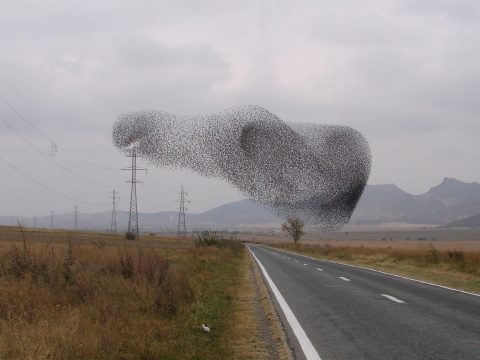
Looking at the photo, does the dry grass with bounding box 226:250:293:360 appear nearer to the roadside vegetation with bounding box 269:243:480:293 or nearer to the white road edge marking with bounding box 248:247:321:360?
the white road edge marking with bounding box 248:247:321:360

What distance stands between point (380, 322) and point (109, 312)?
5694mm

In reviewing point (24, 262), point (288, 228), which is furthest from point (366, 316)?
point (288, 228)

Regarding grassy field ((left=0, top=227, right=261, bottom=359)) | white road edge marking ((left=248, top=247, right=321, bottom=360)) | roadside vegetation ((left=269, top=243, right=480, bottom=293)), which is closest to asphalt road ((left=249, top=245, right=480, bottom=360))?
white road edge marking ((left=248, top=247, right=321, bottom=360))

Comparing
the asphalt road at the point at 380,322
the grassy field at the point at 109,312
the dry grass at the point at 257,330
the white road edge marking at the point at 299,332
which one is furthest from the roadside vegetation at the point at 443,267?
the grassy field at the point at 109,312

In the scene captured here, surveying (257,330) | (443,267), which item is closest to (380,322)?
(257,330)

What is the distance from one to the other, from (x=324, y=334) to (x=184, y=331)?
8.79 feet

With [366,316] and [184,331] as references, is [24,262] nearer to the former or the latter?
[184,331]

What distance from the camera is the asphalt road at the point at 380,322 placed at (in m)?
9.30

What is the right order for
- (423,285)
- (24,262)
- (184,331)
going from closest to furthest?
(184,331)
(24,262)
(423,285)

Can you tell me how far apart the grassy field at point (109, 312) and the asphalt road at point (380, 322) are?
50.5 inches

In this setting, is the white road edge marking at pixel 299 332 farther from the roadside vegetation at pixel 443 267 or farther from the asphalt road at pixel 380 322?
the roadside vegetation at pixel 443 267

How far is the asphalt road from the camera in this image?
9.30m

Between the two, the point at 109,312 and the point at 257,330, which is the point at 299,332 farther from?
the point at 109,312

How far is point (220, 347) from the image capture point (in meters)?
9.93
